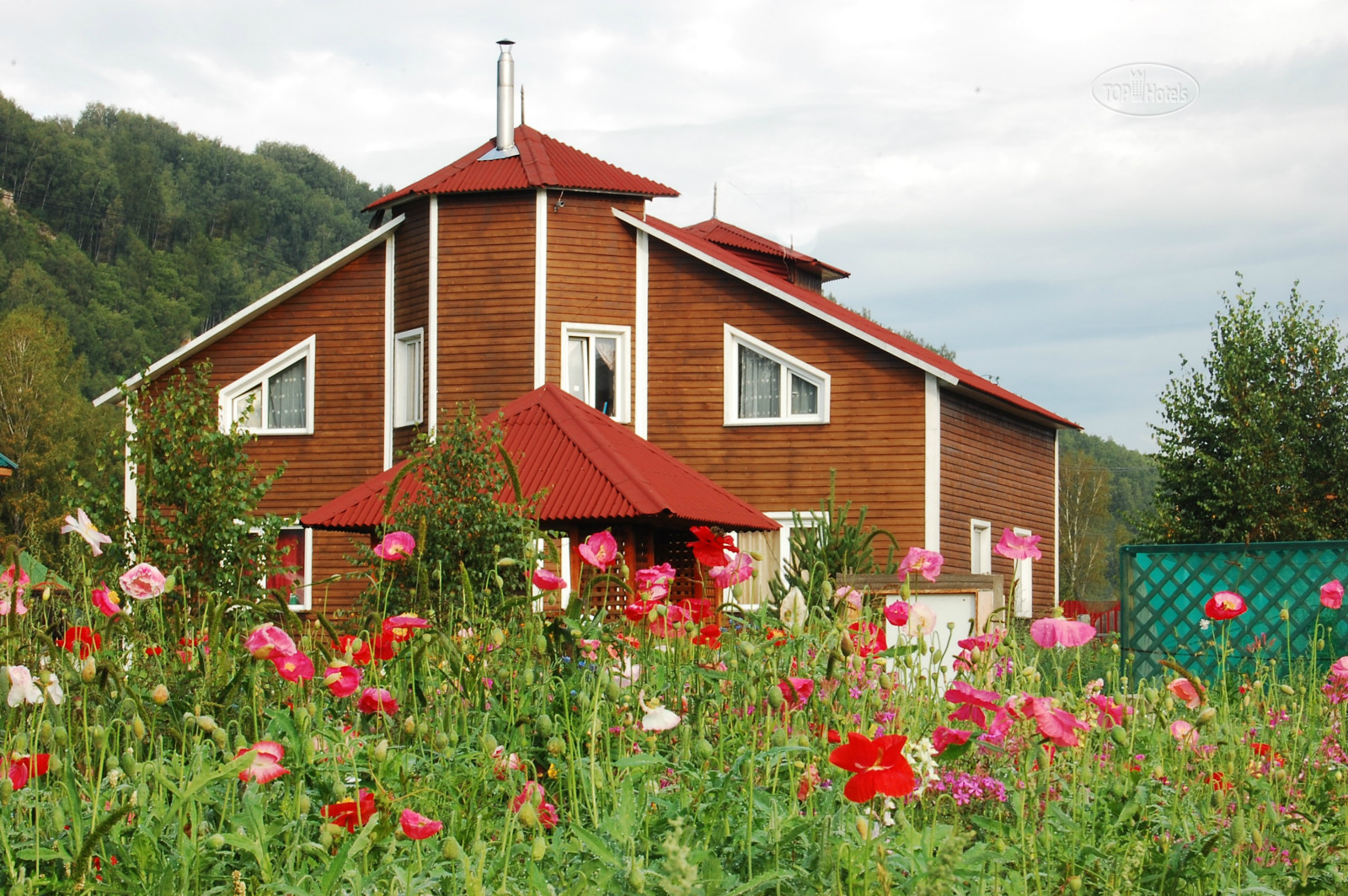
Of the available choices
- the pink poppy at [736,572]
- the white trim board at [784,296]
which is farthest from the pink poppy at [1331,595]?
the white trim board at [784,296]

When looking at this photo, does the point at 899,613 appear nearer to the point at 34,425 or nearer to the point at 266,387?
the point at 266,387

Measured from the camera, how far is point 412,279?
2097 centimetres

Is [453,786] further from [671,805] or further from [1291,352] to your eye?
[1291,352]

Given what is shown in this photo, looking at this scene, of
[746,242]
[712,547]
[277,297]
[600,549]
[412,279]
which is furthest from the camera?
[746,242]

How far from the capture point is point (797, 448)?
65.5ft

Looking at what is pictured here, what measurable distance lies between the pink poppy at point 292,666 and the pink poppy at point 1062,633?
1.68m

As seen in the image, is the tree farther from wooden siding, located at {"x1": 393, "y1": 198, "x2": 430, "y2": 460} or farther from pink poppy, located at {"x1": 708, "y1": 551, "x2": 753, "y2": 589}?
pink poppy, located at {"x1": 708, "y1": 551, "x2": 753, "y2": 589}

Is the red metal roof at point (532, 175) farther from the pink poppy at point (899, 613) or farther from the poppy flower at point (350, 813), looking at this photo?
the poppy flower at point (350, 813)

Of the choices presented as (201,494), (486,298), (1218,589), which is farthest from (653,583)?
(486,298)

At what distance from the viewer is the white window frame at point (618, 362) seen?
66.4 ft

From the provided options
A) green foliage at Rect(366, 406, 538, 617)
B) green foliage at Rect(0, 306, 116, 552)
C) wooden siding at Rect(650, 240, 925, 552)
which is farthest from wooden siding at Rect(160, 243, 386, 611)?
green foliage at Rect(0, 306, 116, 552)

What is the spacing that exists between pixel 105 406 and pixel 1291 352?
45713 millimetres

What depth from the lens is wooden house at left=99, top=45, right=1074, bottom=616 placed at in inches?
779

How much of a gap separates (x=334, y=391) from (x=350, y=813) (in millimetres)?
19386
